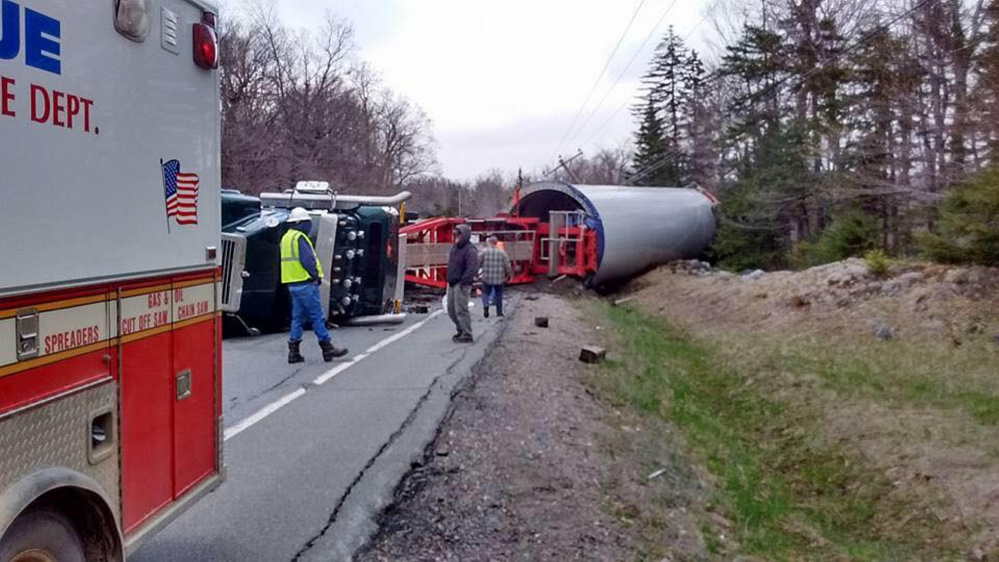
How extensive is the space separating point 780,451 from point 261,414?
18.7 feet

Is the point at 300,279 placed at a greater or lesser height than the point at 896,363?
A: greater

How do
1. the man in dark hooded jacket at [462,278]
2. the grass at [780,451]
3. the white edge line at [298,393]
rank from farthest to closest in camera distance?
1. the man in dark hooded jacket at [462,278]
2. the white edge line at [298,393]
3. the grass at [780,451]

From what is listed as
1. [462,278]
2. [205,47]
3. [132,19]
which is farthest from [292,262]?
[132,19]

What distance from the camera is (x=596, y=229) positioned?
24984mm

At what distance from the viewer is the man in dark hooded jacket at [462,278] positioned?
13281mm

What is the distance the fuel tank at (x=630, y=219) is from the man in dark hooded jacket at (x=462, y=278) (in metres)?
12.1

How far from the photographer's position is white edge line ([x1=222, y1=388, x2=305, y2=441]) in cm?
766

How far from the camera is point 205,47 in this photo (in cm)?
442

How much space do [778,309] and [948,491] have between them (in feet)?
32.5

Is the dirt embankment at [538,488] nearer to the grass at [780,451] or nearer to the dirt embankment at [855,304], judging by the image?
the grass at [780,451]

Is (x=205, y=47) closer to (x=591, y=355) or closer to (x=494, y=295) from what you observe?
(x=591, y=355)

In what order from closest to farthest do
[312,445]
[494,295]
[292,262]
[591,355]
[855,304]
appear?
[312,445] → [292,262] → [591,355] → [855,304] → [494,295]

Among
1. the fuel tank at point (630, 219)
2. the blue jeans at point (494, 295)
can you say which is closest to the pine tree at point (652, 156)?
the fuel tank at point (630, 219)

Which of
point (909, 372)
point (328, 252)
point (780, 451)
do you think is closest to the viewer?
point (780, 451)
